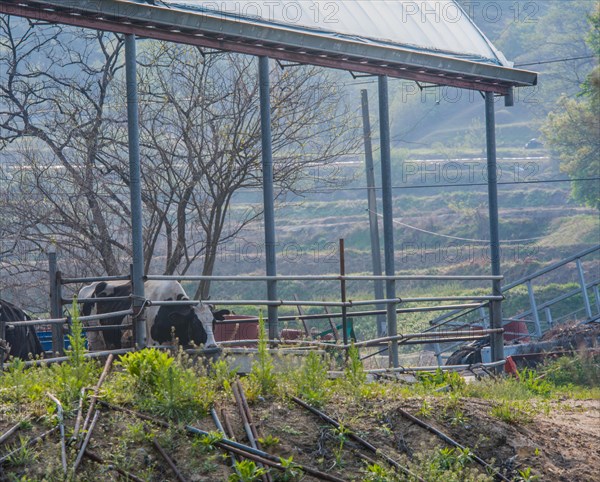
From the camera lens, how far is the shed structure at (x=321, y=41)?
10.3 m

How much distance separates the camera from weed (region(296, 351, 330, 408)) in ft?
24.6

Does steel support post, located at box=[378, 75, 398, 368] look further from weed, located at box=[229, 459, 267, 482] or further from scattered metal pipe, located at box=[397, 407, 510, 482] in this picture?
weed, located at box=[229, 459, 267, 482]

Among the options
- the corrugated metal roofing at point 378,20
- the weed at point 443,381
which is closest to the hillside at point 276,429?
the weed at point 443,381

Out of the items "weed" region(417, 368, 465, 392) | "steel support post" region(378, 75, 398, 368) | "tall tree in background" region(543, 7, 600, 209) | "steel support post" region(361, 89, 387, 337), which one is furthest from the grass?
"tall tree in background" region(543, 7, 600, 209)

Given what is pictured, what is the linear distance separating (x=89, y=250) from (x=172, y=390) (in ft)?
34.6

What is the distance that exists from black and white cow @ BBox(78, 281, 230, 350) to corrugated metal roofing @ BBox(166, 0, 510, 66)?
3.73 m

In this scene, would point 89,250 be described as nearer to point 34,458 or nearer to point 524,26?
point 34,458

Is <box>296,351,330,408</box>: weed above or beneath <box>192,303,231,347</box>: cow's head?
beneath

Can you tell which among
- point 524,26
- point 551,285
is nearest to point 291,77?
point 551,285

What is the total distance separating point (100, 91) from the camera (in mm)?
17797

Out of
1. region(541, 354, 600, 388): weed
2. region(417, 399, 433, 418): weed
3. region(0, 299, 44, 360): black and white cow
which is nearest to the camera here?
region(417, 399, 433, 418): weed

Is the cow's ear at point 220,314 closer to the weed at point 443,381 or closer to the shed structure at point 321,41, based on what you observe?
the shed structure at point 321,41

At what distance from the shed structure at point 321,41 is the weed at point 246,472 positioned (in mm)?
3950

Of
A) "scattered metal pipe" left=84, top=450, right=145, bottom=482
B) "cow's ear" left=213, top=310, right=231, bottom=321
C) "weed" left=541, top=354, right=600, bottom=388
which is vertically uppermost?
Answer: "cow's ear" left=213, top=310, right=231, bottom=321
